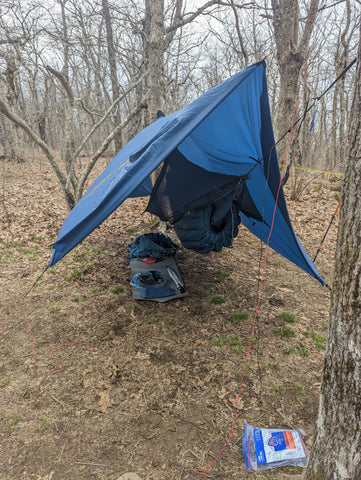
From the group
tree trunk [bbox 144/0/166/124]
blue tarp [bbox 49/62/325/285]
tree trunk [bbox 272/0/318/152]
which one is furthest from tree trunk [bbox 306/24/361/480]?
tree trunk [bbox 272/0/318/152]

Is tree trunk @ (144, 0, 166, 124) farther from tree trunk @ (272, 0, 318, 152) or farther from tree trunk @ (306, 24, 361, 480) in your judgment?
tree trunk @ (306, 24, 361, 480)

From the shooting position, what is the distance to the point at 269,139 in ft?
9.36

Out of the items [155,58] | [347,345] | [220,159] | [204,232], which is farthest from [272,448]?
[155,58]

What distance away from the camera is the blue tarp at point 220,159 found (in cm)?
218

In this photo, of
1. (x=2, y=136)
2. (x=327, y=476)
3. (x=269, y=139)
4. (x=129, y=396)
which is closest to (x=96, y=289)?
(x=129, y=396)

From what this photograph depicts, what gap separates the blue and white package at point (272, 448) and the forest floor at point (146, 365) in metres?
0.05

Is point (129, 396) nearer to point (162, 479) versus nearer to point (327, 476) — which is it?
point (162, 479)

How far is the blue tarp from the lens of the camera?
2178 mm

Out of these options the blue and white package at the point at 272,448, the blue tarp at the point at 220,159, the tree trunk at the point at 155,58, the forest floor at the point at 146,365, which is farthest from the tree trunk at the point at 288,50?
the blue and white package at the point at 272,448

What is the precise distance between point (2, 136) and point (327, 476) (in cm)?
1283

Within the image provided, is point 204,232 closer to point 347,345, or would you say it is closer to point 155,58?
point 347,345

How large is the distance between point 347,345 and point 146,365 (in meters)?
1.78

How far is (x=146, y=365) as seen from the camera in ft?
8.23

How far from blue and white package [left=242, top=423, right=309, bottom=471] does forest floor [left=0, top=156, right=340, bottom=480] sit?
0.16 ft
